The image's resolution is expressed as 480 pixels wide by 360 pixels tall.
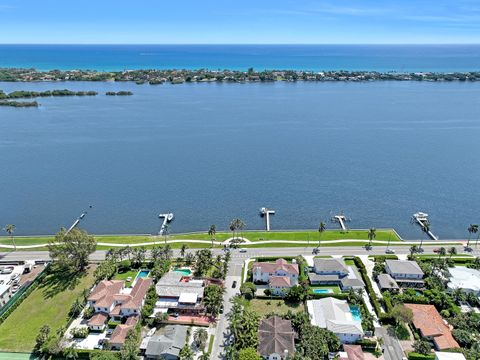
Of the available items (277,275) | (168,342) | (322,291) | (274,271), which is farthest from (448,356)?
(168,342)

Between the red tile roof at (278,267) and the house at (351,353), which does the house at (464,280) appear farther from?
the red tile roof at (278,267)

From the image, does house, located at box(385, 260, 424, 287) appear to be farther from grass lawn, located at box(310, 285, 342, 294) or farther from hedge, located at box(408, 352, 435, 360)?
hedge, located at box(408, 352, 435, 360)

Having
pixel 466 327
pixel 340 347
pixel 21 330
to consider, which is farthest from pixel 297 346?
pixel 21 330

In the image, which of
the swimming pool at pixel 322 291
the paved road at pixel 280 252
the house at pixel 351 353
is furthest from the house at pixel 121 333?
the swimming pool at pixel 322 291

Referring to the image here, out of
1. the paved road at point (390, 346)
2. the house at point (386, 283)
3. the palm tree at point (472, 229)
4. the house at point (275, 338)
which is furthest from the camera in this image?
the palm tree at point (472, 229)

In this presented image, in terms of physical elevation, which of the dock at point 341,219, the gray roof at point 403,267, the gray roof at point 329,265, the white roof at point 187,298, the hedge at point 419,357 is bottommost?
the hedge at point 419,357

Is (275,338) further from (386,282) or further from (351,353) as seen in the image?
(386,282)
